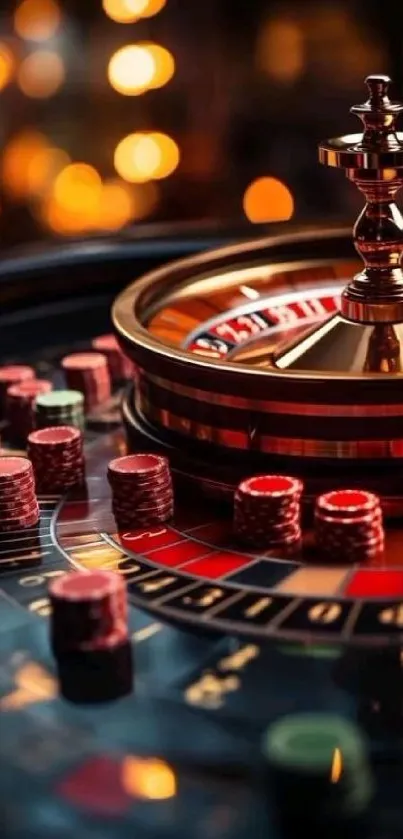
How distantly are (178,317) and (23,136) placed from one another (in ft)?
16.8

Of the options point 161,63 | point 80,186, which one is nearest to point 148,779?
point 161,63

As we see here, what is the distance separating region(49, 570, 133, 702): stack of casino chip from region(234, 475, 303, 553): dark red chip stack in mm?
414

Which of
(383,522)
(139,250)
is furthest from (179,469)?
(139,250)

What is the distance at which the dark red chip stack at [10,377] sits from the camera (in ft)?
11.9

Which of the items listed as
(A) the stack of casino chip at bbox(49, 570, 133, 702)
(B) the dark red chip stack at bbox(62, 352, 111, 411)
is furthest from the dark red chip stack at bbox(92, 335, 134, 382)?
(A) the stack of casino chip at bbox(49, 570, 133, 702)

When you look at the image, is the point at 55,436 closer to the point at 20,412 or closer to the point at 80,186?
the point at 20,412

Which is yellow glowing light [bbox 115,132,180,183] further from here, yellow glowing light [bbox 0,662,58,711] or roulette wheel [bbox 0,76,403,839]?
yellow glowing light [bbox 0,662,58,711]

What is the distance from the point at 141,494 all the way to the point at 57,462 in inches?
12.6

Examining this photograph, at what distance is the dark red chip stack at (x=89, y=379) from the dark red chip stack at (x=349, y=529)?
1.15 metres

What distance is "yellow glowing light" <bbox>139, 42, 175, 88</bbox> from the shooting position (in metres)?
7.62

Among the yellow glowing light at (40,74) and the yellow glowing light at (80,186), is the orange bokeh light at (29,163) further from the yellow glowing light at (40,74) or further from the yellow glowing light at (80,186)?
the yellow glowing light at (40,74)

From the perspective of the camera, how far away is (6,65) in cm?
795

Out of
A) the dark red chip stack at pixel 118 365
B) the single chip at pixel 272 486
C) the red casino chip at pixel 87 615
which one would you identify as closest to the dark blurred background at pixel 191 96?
the dark red chip stack at pixel 118 365

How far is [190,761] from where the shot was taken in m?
1.98
